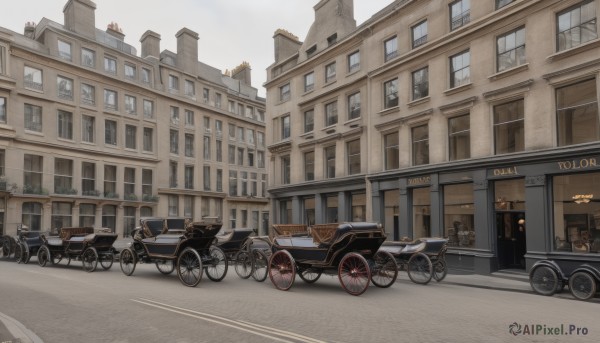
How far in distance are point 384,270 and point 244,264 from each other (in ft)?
14.8

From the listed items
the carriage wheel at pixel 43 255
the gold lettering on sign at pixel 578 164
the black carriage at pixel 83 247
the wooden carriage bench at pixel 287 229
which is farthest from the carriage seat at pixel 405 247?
the carriage wheel at pixel 43 255

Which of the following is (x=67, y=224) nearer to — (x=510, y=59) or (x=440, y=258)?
(x=440, y=258)

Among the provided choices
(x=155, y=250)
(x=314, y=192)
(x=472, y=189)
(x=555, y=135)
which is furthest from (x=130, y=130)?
(x=555, y=135)

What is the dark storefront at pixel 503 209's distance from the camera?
45.6 ft

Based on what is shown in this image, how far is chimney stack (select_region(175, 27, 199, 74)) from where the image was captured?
4478 cm

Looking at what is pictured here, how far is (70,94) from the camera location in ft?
115

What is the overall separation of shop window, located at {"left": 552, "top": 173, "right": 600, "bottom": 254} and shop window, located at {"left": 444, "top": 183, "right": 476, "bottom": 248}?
10.6 feet

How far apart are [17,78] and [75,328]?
31185 mm

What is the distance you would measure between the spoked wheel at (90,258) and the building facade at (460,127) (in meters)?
12.7

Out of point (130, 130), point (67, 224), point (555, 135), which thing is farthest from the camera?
point (130, 130)

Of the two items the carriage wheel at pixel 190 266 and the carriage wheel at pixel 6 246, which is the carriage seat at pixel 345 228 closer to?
the carriage wheel at pixel 190 266

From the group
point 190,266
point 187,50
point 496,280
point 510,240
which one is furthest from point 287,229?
point 187,50

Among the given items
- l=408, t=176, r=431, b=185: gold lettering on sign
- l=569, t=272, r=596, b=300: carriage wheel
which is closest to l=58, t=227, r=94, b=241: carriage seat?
l=408, t=176, r=431, b=185: gold lettering on sign

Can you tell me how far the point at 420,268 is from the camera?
1309cm
